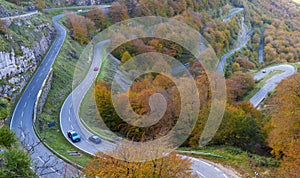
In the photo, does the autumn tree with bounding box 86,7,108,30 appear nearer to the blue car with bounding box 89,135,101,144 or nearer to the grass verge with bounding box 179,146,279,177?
the blue car with bounding box 89,135,101,144

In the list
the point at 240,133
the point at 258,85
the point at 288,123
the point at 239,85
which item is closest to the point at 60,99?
the point at 240,133

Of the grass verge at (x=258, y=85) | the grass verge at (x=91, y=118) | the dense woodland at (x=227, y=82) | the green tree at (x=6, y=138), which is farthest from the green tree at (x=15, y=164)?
the grass verge at (x=258, y=85)

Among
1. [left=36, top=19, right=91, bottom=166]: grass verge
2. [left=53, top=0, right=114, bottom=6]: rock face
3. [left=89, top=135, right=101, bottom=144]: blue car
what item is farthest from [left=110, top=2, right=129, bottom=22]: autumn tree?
[left=89, top=135, right=101, bottom=144]: blue car

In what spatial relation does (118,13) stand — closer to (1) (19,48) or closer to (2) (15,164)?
(1) (19,48)

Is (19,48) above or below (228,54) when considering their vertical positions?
above

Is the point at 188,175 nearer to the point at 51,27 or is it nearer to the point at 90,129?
the point at 90,129

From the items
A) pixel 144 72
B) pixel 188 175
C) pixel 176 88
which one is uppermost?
pixel 188 175

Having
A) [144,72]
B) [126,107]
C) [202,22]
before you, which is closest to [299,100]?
[126,107]
